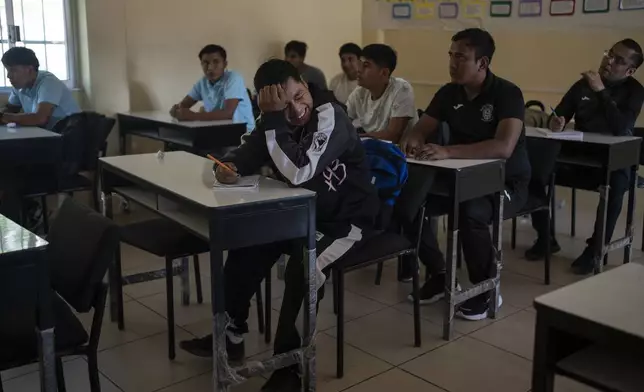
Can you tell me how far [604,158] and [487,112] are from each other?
80 cm

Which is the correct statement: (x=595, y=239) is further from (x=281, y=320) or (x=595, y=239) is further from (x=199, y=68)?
(x=199, y=68)

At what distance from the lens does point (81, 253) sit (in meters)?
1.85

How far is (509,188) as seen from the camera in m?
3.16

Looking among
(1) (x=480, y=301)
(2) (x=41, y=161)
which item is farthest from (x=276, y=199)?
(2) (x=41, y=161)

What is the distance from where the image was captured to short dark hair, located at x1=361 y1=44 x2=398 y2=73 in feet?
11.0

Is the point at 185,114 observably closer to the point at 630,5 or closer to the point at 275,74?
the point at 275,74

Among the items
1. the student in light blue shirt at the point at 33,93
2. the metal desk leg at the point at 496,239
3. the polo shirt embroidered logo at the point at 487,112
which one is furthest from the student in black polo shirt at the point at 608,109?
the student in light blue shirt at the point at 33,93

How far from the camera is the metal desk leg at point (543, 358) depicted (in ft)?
4.19

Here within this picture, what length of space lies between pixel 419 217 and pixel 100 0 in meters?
3.31

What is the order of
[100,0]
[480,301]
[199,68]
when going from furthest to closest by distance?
[199,68] → [100,0] → [480,301]

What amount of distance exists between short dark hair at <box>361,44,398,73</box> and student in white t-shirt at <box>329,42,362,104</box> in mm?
2027

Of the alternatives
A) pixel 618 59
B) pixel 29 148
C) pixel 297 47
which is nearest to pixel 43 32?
pixel 29 148

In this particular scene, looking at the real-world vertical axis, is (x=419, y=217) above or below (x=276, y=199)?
below

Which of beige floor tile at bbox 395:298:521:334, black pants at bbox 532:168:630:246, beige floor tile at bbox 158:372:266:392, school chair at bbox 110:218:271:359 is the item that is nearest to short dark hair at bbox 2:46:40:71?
school chair at bbox 110:218:271:359
